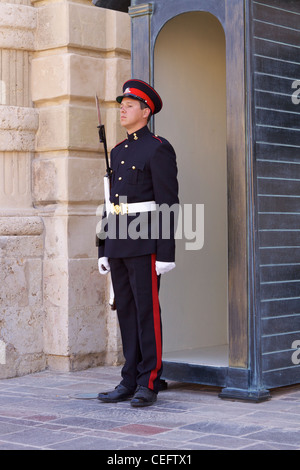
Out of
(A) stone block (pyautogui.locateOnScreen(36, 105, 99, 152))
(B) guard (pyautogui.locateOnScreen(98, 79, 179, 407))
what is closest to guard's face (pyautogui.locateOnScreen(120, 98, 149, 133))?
(B) guard (pyautogui.locateOnScreen(98, 79, 179, 407))

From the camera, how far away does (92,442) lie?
4035mm

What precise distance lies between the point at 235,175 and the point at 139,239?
0.63 m

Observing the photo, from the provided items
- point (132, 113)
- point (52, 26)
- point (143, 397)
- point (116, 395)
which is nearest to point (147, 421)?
point (143, 397)

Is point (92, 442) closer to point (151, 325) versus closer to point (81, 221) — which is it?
point (151, 325)

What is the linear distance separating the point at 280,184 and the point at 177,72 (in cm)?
104

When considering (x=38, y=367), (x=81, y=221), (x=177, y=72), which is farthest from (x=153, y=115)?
(x=38, y=367)

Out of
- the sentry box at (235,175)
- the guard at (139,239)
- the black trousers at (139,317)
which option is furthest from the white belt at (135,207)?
the sentry box at (235,175)

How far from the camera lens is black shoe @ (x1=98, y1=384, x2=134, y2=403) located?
505 cm

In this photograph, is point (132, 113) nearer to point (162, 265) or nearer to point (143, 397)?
point (162, 265)

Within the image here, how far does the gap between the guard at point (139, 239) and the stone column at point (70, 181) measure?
3.94 feet

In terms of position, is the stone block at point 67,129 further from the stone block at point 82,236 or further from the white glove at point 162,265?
the white glove at point 162,265

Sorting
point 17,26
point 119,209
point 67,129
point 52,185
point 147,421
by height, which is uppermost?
point 17,26

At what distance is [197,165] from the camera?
5797mm

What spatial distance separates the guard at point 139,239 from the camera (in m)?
4.91
